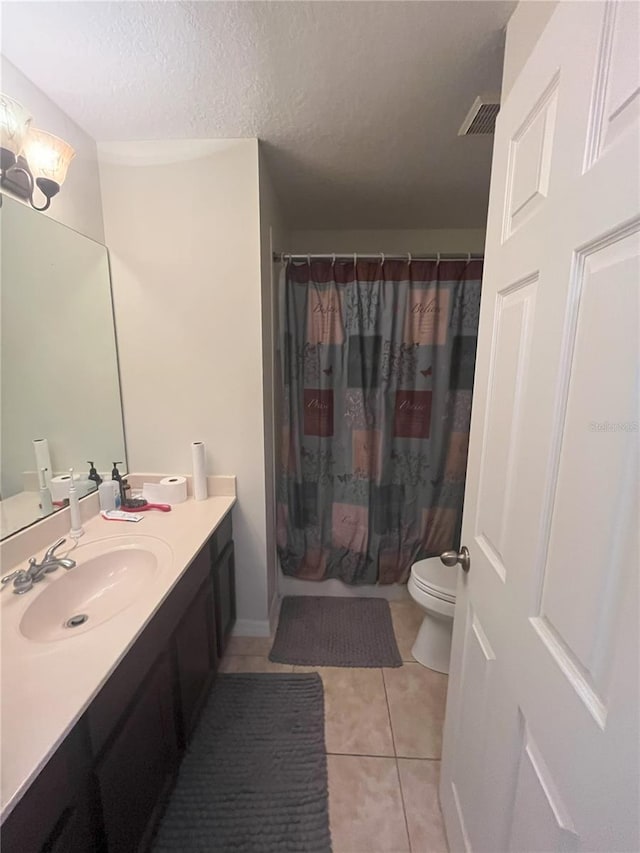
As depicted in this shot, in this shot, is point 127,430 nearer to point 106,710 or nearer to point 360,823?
point 106,710

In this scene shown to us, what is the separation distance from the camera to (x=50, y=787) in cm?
65

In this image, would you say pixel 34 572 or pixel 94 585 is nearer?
pixel 34 572

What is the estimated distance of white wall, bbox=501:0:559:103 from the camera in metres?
0.77

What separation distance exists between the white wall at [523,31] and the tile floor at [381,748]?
217 centimetres

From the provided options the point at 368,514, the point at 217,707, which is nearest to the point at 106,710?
the point at 217,707

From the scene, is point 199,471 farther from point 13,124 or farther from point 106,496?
point 13,124

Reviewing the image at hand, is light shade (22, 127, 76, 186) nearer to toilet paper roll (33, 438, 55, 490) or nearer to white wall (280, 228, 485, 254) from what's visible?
toilet paper roll (33, 438, 55, 490)

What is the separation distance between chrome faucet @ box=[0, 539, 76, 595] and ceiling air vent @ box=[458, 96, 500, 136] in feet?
6.67

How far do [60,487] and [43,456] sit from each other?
133mm

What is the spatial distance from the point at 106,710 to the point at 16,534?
0.67 m

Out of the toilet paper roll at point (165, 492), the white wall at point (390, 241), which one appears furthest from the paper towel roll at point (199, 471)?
the white wall at point (390, 241)

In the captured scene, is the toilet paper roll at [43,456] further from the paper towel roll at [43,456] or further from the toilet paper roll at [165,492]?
the toilet paper roll at [165,492]

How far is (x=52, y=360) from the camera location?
1.34 m

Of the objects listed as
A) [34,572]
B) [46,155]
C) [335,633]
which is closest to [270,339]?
[46,155]
